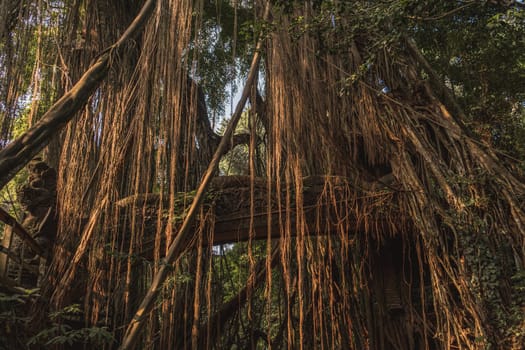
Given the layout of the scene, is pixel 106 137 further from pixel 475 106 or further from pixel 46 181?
pixel 475 106

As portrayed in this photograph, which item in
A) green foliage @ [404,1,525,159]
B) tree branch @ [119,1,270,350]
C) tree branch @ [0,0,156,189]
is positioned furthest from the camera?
green foliage @ [404,1,525,159]

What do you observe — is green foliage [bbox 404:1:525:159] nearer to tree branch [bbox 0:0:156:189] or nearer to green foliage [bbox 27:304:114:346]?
tree branch [bbox 0:0:156:189]

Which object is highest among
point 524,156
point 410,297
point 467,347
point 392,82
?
point 392,82

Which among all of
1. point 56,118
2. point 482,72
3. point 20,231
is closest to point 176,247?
point 56,118

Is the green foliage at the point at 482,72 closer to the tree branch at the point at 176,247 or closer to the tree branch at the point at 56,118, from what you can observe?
the tree branch at the point at 176,247

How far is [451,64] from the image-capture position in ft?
16.7

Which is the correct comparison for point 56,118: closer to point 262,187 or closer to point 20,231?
point 20,231

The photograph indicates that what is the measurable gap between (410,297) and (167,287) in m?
1.78

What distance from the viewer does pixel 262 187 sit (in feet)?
11.6

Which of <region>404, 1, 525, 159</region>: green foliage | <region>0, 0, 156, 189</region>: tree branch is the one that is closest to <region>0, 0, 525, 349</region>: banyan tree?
<region>0, 0, 156, 189</region>: tree branch

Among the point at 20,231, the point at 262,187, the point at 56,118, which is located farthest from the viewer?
the point at 262,187

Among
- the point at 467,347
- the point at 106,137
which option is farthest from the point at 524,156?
the point at 106,137

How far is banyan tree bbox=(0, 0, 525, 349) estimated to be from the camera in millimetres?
2756

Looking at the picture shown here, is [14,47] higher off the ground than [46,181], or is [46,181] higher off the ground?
[14,47]
